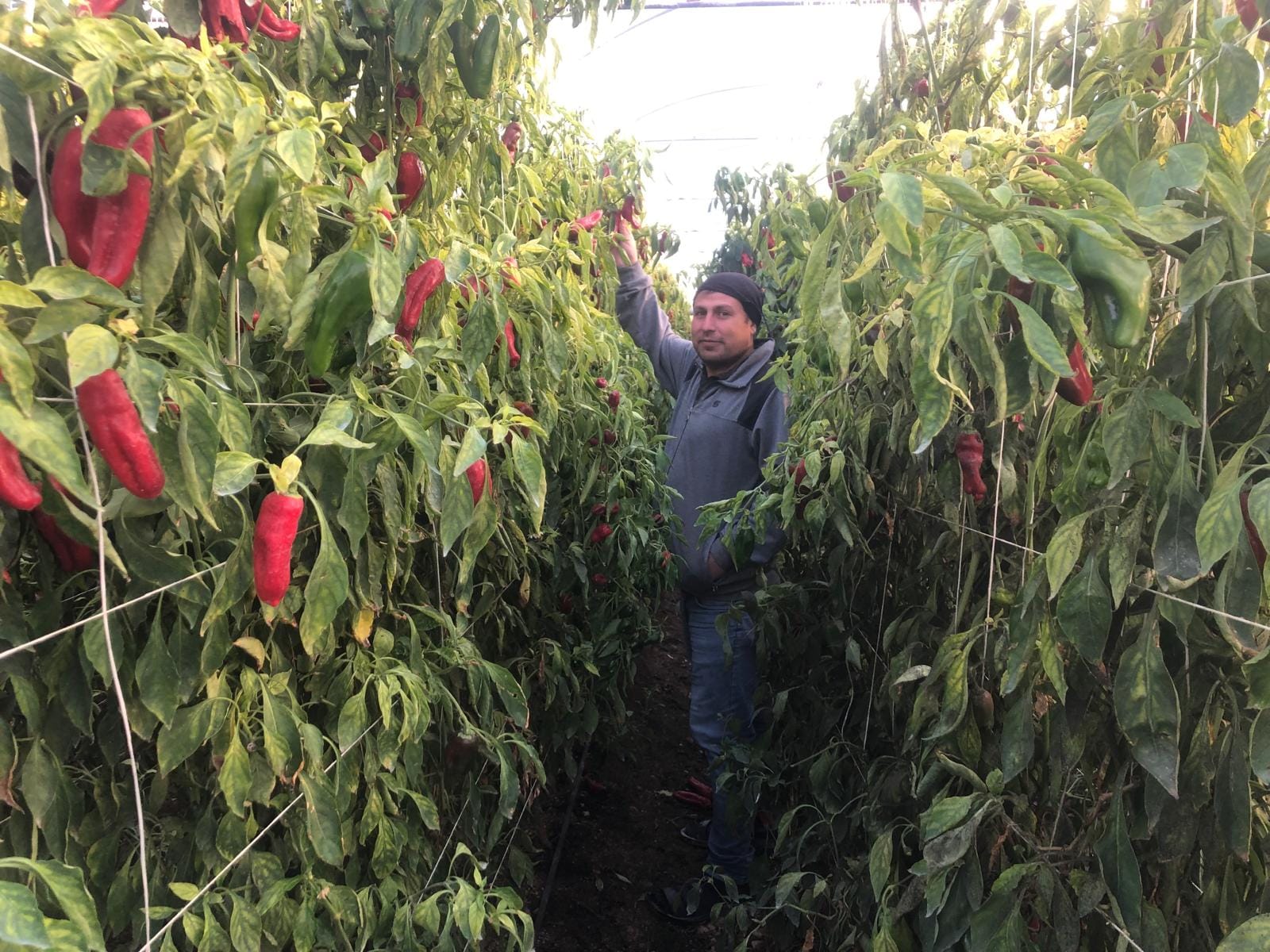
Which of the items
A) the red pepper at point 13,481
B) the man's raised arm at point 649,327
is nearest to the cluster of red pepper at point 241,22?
the red pepper at point 13,481

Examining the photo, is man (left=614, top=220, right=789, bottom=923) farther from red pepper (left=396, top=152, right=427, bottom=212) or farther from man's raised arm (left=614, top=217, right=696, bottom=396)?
red pepper (left=396, top=152, right=427, bottom=212)

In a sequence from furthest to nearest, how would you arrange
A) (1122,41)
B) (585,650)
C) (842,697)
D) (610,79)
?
(610,79) < (585,650) < (842,697) < (1122,41)

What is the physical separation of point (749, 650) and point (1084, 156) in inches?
72.9

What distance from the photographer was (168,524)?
96cm

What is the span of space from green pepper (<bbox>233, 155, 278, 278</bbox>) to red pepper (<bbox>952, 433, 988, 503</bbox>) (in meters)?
1.07

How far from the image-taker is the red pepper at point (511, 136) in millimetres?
1793

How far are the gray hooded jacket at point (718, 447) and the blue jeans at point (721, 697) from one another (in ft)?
0.37

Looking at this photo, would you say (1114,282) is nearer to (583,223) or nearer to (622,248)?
(583,223)

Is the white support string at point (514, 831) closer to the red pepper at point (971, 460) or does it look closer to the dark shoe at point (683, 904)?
the dark shoe at point (683, 904)

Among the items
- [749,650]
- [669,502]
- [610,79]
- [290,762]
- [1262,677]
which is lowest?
[749,650]

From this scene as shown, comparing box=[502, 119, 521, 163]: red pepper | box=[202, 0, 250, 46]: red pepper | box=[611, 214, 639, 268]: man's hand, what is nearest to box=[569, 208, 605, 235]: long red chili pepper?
box=[502, 119, 521, 163]: red pepper

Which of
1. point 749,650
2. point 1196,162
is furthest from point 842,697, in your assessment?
point 1196,162

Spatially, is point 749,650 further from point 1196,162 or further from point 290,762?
point 1196,162

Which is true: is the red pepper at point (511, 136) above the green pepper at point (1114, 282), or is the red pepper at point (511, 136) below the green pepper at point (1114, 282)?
above
